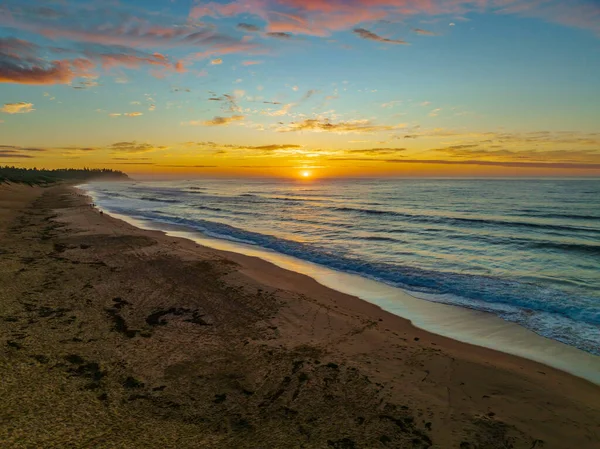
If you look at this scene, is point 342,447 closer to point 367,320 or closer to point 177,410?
point 177,410

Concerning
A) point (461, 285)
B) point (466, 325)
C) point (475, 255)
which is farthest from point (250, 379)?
point (475, 255)

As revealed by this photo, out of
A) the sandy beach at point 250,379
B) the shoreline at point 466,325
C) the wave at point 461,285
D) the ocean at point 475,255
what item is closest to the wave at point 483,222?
the ocean at point 475,255

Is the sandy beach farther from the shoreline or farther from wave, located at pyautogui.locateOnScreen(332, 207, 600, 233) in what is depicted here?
wave, located at pyautogui.locateOnScreen(332, 207, 600, 233)

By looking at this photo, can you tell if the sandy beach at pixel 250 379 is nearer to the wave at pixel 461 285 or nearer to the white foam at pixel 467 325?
the white foam at pixel 467 325

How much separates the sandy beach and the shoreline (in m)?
0.52

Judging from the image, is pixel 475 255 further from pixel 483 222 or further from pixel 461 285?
pixel 483 222

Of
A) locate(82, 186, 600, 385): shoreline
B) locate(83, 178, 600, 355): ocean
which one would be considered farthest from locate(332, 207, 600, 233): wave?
locate(82, 186, 600, 385): shoreline

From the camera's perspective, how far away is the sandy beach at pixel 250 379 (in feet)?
15.9

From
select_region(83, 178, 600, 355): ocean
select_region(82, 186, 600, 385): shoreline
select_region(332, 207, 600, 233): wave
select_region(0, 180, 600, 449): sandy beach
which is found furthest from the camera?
select_region(332, 207, 600, 233): wave

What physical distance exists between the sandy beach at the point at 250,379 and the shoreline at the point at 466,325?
1.72 feet

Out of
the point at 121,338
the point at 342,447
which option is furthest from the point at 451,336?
the point at 121,338

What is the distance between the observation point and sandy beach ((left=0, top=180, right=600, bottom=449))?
4852mm

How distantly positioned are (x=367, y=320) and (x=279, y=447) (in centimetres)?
561

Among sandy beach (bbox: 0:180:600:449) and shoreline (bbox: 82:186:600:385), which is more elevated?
sandy beach (bbox: 0:180:600:449)
